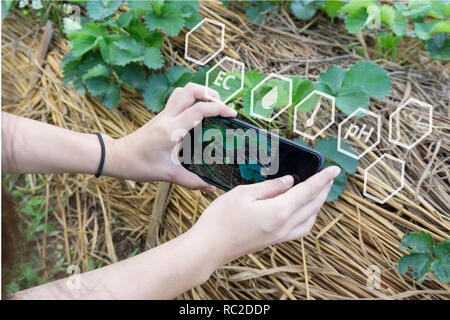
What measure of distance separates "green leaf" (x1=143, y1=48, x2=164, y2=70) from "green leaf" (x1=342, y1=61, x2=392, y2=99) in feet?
1.12

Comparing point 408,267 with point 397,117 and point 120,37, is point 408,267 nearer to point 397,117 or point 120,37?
point 397,117

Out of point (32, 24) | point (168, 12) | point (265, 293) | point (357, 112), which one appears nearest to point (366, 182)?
point (357, 112)

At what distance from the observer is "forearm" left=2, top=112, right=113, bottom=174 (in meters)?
0.68

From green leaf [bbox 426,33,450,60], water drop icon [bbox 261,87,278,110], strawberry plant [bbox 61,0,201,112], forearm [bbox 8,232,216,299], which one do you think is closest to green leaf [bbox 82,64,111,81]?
strawberry plant [bbox 61,0,201,112]

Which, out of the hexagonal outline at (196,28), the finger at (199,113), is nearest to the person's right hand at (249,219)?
the finger at (199,113)

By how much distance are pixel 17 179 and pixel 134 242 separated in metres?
0.30

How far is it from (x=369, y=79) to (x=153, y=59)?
0.39 m

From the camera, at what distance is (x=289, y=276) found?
0.73m

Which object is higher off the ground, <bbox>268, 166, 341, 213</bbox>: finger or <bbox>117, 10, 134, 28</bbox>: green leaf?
<bbox>117, 10, 134, 28</bbox>: green leaf

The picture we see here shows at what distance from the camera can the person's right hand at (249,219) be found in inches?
20.1

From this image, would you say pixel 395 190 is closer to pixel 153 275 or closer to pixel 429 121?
pixel 429 121

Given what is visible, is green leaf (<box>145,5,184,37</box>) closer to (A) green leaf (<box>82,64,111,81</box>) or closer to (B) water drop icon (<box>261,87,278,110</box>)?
(A) green leaf (<box>82,64,111,81</box>)

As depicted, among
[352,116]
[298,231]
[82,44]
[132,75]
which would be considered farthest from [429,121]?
[82,44]

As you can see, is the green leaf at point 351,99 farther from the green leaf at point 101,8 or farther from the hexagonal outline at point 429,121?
the green leaf at point 101,8
